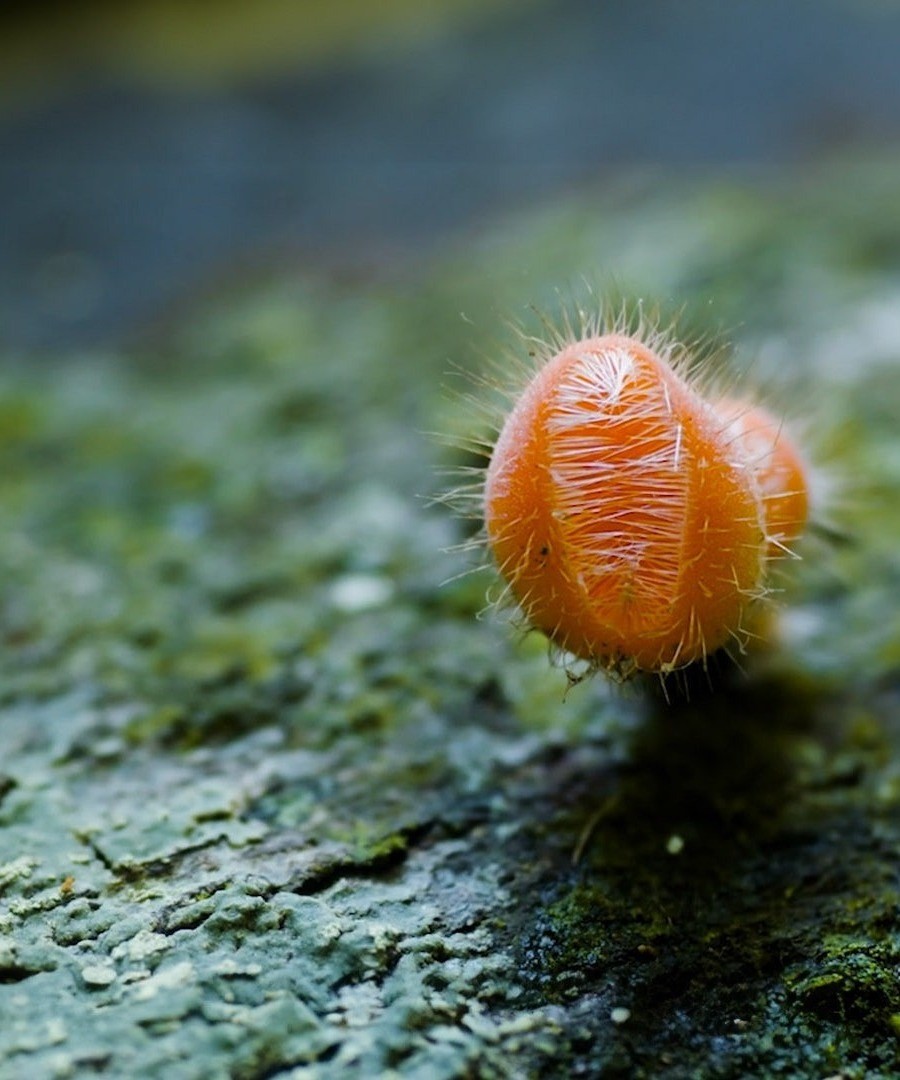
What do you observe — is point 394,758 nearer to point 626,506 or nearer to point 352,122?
point 626,506

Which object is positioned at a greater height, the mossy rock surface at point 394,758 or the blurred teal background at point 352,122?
the blurred teal background at point 352,122

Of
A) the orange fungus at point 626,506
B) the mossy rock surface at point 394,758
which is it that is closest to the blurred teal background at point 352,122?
the mossy rock surface at point 394,758

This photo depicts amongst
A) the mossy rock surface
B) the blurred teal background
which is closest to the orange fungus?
the mossy rock surface

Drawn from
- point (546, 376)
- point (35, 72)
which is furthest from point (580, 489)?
point (35, 72)

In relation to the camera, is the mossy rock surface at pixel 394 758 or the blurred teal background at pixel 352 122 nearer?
the mossy rock surface at pixel 394 758

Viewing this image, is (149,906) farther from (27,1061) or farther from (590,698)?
(590,698)

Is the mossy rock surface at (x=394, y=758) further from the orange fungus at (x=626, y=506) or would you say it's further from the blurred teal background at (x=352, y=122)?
the blurred teal background at (x=352, y=122)

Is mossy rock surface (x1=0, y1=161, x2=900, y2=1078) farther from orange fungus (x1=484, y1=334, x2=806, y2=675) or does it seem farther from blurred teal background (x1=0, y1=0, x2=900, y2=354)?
blurred teal background (x1=0, y1=0, x2=900, y2=354)
